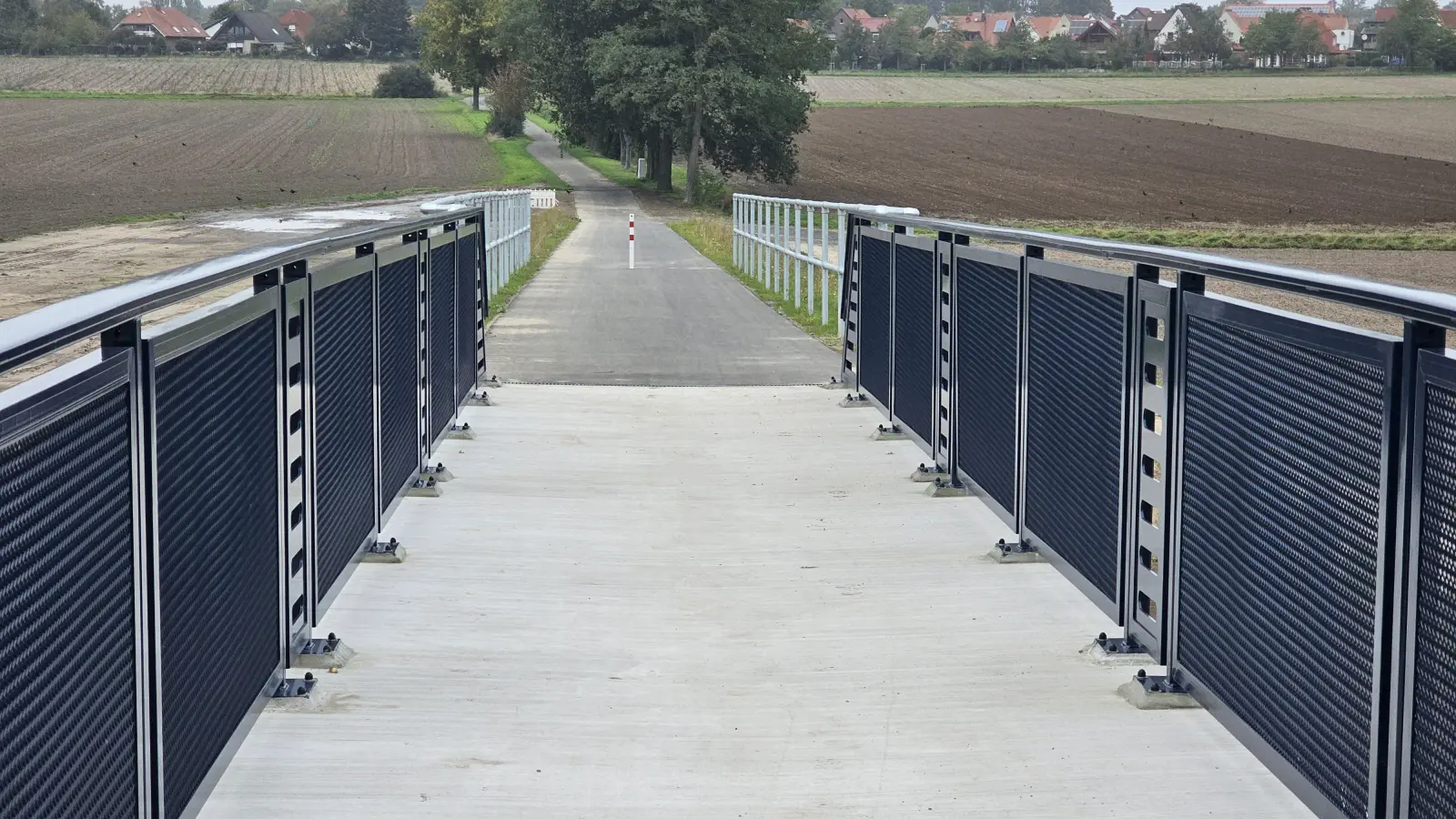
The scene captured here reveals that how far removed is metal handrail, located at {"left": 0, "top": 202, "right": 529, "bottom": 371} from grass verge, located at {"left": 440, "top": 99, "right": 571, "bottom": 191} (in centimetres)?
4862

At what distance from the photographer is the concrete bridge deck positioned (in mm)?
4051

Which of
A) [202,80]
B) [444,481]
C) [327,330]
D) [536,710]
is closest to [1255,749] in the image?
[536,710]

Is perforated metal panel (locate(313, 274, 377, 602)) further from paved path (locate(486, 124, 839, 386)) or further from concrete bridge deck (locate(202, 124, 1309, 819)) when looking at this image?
paved path (locate(486, 124, 839, 386))

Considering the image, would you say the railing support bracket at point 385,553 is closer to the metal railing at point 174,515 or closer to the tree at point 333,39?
the metal railing at point 174,515

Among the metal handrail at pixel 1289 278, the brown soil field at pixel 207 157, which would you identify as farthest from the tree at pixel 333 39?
the metal handrail at pixel 1289 278

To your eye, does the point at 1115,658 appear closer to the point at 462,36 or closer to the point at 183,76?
the point at 462,36

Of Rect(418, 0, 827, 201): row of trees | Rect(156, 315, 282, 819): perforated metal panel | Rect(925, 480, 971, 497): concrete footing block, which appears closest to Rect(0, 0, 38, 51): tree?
Rect(418, 0, 827, 201): row of trees

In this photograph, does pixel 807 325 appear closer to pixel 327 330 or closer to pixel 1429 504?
pixel 327 330

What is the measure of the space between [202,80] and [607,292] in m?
111

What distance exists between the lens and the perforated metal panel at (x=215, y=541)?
3.55 m

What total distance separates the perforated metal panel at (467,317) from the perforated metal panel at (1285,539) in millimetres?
6065

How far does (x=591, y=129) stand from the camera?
68125mm

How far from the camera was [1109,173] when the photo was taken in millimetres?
73062

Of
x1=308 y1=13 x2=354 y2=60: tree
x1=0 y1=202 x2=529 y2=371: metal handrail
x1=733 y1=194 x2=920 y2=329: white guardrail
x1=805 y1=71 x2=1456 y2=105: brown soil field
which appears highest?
x1=308 y1=13 x2=354 y2=60: tree
